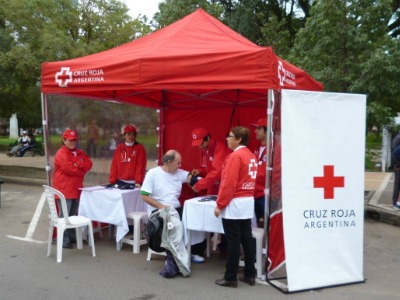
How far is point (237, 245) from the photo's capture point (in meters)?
4.16

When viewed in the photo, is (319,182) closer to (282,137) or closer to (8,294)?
(282,137)

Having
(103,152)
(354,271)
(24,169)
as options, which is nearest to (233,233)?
(354,271)

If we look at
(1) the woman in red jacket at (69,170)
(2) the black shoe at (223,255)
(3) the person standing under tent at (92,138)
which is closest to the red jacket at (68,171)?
(1) the woman in red jacket at (69,170)

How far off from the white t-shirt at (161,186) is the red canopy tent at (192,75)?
3.06 ft

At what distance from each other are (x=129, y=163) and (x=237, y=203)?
2.43 m

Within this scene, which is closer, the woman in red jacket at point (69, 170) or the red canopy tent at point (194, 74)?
the red canopy tent at point (194, 74)

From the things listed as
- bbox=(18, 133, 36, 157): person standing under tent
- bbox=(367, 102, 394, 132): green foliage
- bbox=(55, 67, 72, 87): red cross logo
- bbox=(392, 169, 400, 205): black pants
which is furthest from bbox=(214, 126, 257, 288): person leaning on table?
bbox=(18, 133, 36, 157): person standing under tent

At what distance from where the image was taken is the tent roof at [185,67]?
437 centimetres

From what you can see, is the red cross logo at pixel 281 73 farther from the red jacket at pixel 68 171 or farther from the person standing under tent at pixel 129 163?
the red jacket at pixel 68 171

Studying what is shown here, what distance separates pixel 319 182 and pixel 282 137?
23.8 inches

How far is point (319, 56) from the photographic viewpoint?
8969 mm

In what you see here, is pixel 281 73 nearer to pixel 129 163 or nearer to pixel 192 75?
pixel 192 75

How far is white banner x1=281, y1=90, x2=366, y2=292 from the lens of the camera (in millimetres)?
4156

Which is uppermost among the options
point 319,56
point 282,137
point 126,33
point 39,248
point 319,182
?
point 126,33
